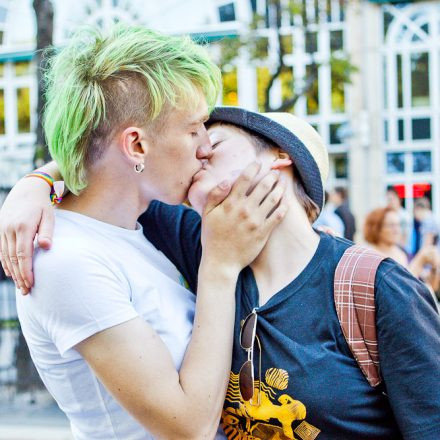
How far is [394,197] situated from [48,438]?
359 inches

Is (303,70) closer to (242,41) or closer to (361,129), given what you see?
(361,129)

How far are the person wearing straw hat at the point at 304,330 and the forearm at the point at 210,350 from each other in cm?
8

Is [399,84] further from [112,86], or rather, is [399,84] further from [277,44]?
[112,86]

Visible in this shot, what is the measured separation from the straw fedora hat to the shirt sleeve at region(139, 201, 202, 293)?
1.22 ft

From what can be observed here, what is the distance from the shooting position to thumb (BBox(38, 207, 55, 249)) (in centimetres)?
171

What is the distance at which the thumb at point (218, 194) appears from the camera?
187 centimetres

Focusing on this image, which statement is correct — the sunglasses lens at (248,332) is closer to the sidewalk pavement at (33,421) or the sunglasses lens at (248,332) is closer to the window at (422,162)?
the sidewalk pavement at (33,421)

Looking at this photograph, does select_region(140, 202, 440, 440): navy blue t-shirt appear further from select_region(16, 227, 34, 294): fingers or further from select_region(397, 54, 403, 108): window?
select_region(397, 54, 403, 108): window

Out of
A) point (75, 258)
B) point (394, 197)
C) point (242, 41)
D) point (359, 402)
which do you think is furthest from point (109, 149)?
point (394, 197)

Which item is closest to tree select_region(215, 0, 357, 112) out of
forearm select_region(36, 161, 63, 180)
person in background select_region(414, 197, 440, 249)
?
person in background select_region(414, 197, 440, 249)

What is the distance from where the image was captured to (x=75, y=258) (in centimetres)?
169

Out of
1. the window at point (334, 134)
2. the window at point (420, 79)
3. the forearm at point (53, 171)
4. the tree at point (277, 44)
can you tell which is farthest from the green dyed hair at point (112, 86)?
the window at point (420, 79)

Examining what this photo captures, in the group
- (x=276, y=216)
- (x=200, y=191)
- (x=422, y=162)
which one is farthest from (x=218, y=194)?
(x=422, y=162)

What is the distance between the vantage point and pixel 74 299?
65.0 inches
